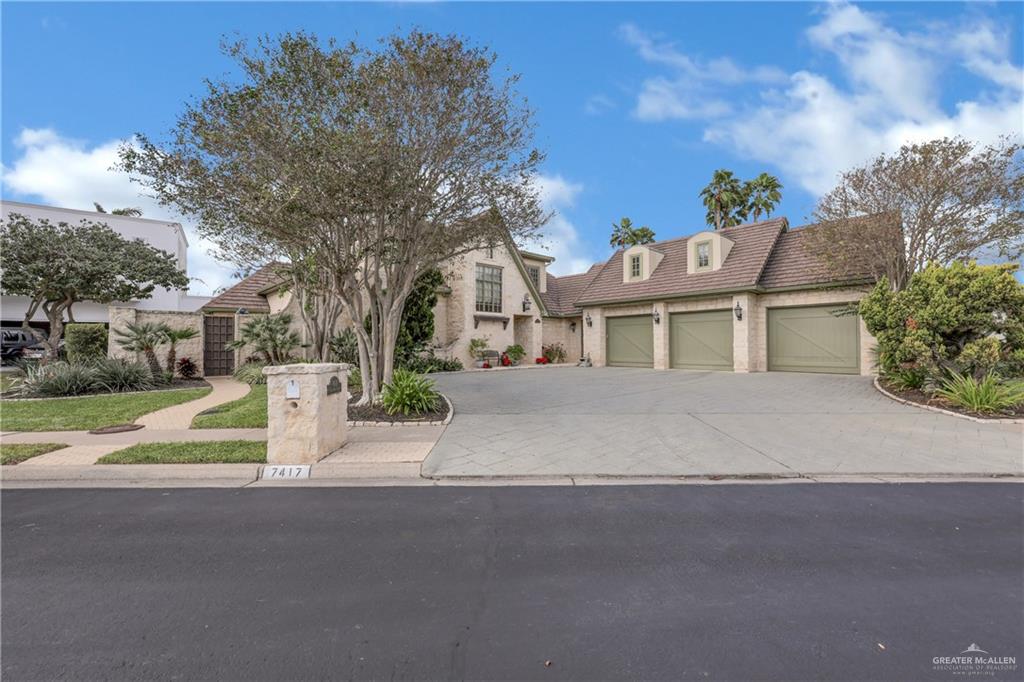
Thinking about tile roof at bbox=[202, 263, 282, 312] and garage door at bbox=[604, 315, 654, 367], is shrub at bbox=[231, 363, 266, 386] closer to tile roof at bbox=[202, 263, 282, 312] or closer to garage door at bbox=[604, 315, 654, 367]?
tile roof at bbox=[202, 263, 282, 312]

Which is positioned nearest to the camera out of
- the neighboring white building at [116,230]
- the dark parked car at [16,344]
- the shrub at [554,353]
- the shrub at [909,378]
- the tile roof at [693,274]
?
the shrub at [909,378]

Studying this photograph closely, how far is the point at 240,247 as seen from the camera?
45.0 feet

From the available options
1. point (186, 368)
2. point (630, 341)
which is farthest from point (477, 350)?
point (186, 368)

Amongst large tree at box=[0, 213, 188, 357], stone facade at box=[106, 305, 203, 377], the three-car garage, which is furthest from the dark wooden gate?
the three-car garage

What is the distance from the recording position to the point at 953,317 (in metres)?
9.57

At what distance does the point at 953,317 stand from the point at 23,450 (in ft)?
52.9

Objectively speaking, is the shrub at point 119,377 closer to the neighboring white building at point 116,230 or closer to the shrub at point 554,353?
the shrub at point 554,353

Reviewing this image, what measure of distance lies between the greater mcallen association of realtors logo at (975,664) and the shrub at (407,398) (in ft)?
25.0

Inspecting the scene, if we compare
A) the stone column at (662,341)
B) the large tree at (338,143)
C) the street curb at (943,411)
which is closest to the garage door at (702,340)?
the stone column at (662,341)

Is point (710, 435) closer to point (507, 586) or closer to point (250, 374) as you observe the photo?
point (507, 586)

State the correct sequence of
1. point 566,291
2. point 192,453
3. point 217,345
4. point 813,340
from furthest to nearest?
point 566,291 < point 217,345 < point 813,340 < point 192,453

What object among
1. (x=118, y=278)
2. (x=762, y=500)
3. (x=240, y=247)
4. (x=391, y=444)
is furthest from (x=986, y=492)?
(x=118, y=278)

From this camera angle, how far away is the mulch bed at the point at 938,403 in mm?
8719

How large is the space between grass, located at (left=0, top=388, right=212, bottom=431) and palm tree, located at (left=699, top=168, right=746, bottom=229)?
29981 mm
